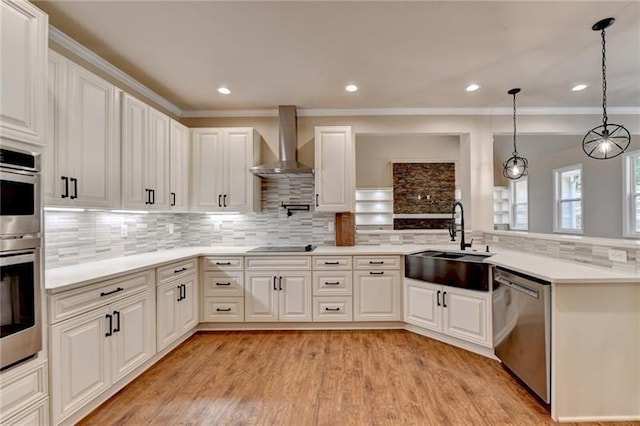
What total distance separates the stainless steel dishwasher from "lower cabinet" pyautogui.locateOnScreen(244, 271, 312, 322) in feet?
6.01

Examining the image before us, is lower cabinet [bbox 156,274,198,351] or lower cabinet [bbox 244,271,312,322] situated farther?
lower cabinet [bbox 244,271,312,322]

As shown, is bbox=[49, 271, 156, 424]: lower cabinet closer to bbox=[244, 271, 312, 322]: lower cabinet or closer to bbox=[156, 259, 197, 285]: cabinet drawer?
bbox=[156, 259, 197, 285]: cabinet drawer

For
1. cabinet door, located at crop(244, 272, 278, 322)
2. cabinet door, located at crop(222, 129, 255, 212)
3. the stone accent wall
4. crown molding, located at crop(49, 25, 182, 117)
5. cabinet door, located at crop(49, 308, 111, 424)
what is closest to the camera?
cabinet door, located at crop(49, 308, 111, 424)

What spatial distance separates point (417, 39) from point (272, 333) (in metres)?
3.14

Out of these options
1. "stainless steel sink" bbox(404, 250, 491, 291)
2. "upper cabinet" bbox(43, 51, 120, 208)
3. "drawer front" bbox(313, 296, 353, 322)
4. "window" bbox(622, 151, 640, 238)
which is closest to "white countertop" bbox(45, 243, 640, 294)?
"stainless steel sink" bbox(404, 250, 491, 291)

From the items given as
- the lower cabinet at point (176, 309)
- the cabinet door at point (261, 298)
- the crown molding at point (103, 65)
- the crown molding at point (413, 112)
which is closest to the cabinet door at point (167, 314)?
the lower cabinet at point (176, 309)

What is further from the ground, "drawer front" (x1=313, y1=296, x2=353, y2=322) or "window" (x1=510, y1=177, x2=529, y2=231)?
"window" (x1=510, y1=177, x2=529, y2=231)

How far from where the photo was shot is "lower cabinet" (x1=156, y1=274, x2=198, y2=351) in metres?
2.57

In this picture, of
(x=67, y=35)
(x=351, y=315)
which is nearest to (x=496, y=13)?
(x=351, y=315)

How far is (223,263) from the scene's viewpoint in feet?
10.7

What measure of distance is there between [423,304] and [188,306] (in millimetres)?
2438

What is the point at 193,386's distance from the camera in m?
2.23

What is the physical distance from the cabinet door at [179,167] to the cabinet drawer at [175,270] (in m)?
0.66

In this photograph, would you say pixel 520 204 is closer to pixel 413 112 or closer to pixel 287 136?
pixel 413 112
